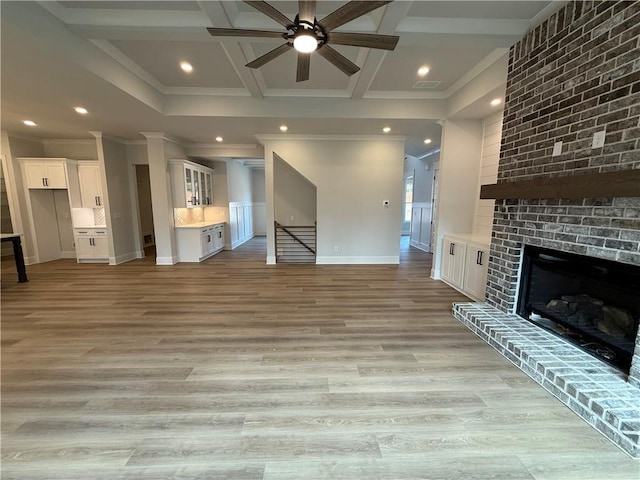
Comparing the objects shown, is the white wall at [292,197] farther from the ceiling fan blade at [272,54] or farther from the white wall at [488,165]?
the ceiling fan blade at [272,54]

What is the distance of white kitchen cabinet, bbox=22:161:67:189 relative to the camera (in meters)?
5.87

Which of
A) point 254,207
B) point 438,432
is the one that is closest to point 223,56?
point 438,432

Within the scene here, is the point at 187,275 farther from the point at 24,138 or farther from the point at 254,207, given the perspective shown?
the point at 254,207

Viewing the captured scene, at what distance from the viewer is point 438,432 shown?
167 cm

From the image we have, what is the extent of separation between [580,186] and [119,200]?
26.0ft

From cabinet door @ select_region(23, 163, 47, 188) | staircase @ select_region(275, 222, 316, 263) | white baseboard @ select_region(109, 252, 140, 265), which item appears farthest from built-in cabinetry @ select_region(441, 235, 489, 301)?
cabinet door @ select_region(23, 163, 47, 188)

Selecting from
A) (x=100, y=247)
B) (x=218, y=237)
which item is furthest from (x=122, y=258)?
(x=218, y=237)

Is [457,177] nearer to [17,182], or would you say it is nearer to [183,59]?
[183,59]

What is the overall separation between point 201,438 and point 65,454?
73 centimetres

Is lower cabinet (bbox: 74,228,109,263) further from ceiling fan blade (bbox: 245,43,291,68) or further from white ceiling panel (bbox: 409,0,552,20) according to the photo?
white ceiling panel (bbox: 409,0,552,20)

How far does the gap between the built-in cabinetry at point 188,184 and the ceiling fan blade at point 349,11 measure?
5080 mm

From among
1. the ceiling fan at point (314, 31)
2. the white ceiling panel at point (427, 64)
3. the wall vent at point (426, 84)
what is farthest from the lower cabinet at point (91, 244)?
the wall vent at point (426, 84)

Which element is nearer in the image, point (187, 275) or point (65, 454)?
point (65, 454)

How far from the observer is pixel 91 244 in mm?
6137
